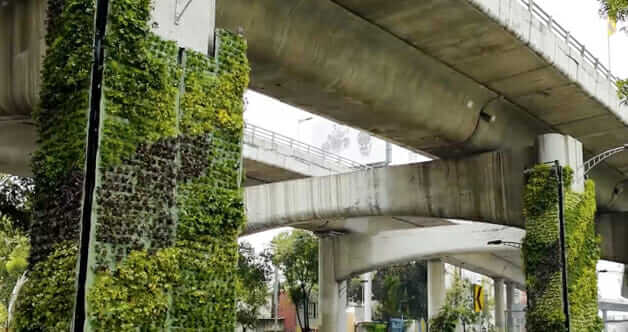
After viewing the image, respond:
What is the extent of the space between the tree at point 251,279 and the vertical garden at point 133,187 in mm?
44926

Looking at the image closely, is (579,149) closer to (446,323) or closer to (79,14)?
(79,14)

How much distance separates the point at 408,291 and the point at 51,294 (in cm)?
7055

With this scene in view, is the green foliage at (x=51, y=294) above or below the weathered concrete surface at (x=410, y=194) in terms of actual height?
below

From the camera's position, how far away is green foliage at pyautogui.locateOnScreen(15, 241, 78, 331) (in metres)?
11.5

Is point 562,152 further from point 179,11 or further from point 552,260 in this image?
point 179,11

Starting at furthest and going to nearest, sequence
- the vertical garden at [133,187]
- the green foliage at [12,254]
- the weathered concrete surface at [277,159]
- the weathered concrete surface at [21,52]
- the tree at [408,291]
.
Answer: the tree at [408,291] → the green foliage at [12,254] → the weathered concrete surface at [277,159] → the weathered concrete surface at [21,52] → the vertical garden at [133,187]

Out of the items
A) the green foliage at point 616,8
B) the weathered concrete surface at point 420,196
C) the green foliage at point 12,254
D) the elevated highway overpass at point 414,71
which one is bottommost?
the green foliage at point 12,254

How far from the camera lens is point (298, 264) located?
188 feet

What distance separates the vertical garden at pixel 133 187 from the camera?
1183 centimetres

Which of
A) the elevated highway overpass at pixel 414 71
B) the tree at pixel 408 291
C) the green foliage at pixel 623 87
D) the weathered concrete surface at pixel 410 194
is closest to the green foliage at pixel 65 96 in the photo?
the elevated highway overpass at pixel 414 71

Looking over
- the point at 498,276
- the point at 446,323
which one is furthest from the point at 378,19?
the point at 498,276

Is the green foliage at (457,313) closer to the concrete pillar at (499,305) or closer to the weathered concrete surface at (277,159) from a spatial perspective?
the concrete pillar at (499,305)

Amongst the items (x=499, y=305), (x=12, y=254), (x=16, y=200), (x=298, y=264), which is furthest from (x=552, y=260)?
(x=499, y=305)

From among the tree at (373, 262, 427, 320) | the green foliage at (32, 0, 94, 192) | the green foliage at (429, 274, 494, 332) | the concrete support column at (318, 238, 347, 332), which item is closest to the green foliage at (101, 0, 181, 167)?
the green foliage at (32, 0, 94, 192)
